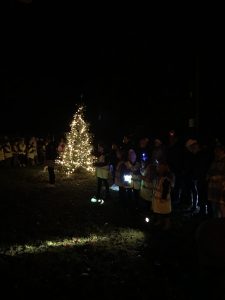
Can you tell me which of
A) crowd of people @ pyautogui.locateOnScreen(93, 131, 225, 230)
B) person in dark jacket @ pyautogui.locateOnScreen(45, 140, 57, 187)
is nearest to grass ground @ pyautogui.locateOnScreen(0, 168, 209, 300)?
crowd of people @ pyautogui.locateOnScreen(93, 131, 225, 230)

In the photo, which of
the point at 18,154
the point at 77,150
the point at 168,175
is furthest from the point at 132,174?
the point at 18,154

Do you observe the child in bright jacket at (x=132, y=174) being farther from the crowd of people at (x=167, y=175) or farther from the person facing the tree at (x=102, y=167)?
the person facing the tree at (x=102, y=167)

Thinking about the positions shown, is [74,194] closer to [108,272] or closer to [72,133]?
[72,133]

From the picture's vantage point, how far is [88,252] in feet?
25.9

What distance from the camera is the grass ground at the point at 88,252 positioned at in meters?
6.28

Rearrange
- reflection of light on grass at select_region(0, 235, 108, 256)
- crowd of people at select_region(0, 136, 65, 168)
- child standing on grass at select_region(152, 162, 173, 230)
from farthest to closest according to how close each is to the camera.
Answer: crowd of people at select_region(0, 136, 65, 168) < child standing on grass at select_region(152, 162, 173, 230) < reflection of light on grass at select_region(0, 235, 108, 256)

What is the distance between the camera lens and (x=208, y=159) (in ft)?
35.6

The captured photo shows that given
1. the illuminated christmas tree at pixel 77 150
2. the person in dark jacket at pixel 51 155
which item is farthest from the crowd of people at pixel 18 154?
the person in dark jacket at pixel 51 155

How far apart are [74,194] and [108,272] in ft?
26.3

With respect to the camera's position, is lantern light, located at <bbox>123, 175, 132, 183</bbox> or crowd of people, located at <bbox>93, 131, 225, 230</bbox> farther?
lantern light, located at <bbox>123, 175, 132, 183</bbox>

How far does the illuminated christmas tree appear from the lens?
67.3ft

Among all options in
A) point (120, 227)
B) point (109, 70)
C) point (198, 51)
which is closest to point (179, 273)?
point (120, 227)

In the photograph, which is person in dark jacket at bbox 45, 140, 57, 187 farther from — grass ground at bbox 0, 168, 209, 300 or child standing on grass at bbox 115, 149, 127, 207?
child standing on grass at bbox 115, 149, 127, 207

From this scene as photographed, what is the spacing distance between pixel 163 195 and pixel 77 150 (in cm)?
1189
